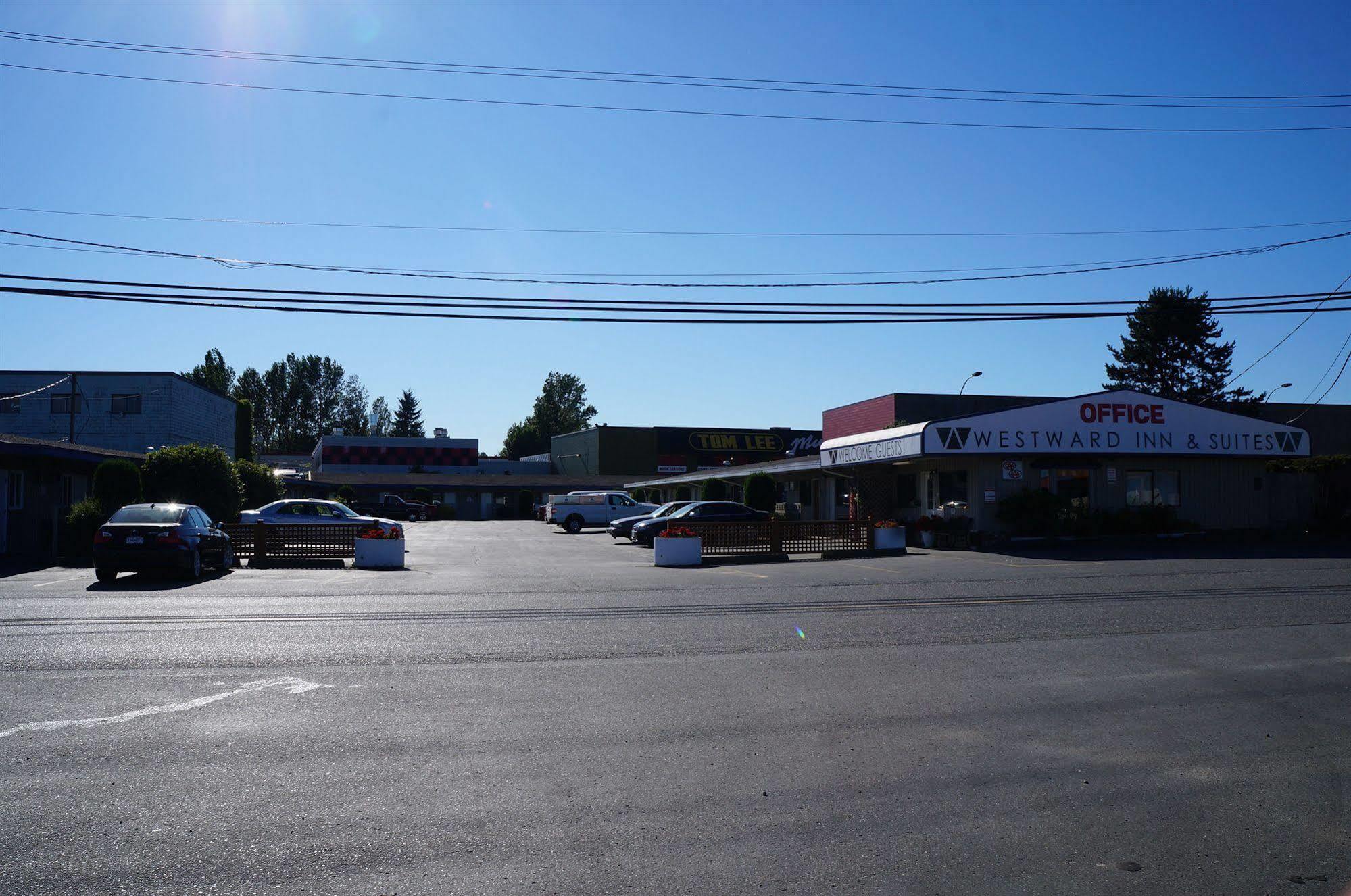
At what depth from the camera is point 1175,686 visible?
9.07 metres

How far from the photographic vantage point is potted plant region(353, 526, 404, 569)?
79.5ft

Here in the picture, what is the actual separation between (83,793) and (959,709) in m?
6.22

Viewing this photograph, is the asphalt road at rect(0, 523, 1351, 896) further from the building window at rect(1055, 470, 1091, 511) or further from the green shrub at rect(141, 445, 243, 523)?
the building window at rect(1055, 470, 1091, 511)

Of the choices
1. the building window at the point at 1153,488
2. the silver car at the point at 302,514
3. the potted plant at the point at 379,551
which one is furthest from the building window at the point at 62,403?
the building window at the point at 1153,488

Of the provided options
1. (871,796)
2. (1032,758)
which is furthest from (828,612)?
(871,796)

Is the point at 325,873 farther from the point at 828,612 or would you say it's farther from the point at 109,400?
the point at 109,400

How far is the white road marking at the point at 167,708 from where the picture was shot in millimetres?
7359

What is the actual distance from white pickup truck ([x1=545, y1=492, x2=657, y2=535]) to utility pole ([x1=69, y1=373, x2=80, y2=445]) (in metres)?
21.3

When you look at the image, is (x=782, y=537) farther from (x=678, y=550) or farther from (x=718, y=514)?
(x=718, y=514)

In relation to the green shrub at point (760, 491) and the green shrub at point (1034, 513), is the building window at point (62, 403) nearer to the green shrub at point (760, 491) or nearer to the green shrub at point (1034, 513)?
the green shrub at point (760, 491)

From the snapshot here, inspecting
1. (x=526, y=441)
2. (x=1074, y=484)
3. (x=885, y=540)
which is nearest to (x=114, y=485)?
(x=885, y=540)

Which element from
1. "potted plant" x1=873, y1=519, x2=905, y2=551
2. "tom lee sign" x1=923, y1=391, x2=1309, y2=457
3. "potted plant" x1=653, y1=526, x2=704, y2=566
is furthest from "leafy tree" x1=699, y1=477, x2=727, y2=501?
"potted plant" x1=653, y1=526, x2=704, y2=566

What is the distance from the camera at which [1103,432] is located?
102 ft

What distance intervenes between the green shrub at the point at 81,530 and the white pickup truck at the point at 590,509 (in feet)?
84.2
